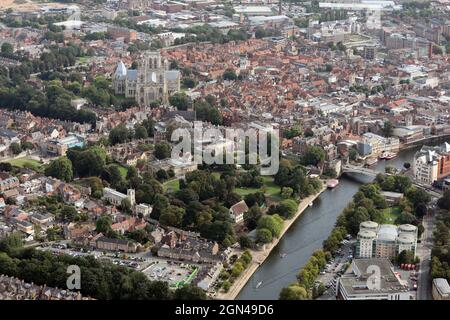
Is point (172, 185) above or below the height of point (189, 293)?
below

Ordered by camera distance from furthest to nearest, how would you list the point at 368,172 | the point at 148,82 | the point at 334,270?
the point at 148,82 → the point at 368,172 → the point at 334,270

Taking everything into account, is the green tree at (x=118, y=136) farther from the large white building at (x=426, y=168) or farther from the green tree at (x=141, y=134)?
the large white building at (x=426, y=168)

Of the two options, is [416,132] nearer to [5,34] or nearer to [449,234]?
[449,234]

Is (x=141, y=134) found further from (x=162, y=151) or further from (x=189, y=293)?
(x=189, y=293)

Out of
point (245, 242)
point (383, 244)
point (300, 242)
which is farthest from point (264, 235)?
point (383, 244)

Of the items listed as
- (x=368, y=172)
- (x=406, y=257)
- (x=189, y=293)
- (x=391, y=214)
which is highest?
(x=189, y=293)

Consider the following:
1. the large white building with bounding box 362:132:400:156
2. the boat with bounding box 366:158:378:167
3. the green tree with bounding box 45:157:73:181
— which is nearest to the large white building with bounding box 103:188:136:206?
the green tree with bounding box 45:157:73:181
